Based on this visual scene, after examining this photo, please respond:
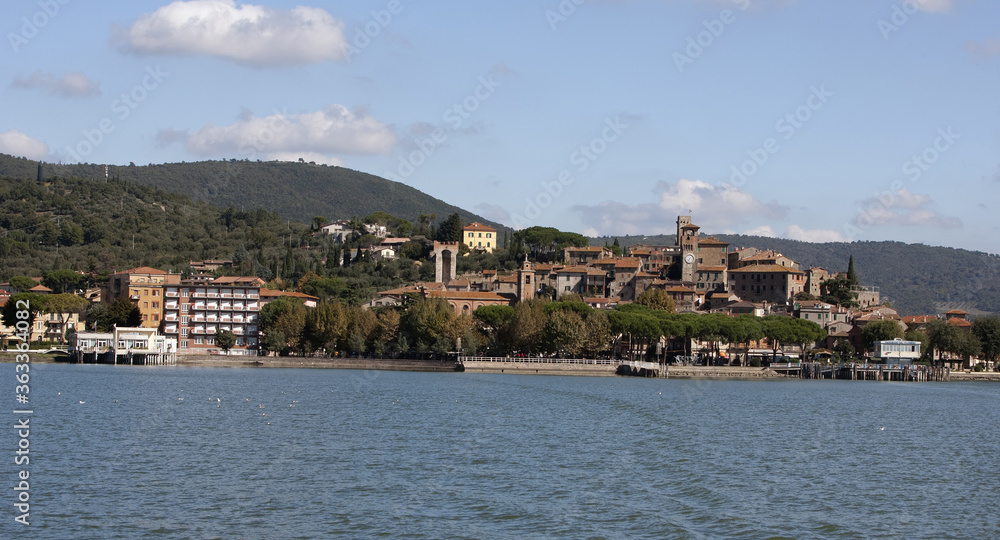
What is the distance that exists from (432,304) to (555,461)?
204 ft

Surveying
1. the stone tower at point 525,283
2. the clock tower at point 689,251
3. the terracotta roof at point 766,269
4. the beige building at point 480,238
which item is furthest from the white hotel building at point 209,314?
the terracotta roof at point 766,269

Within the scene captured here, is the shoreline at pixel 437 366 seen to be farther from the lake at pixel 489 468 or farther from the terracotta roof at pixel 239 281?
the lake at pixel 489 468

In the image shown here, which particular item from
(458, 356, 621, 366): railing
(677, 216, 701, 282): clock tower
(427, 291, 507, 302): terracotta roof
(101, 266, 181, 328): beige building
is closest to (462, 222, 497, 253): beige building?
(677, 216, 701, 282): clock tower

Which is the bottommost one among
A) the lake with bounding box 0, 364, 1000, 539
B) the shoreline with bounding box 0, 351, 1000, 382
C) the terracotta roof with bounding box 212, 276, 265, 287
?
the lake with bounding box 0, 364, 1000, 539

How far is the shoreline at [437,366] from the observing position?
79.7m

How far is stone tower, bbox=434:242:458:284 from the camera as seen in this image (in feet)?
419

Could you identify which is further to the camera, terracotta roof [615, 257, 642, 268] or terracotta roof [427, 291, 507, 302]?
terracotta roof [615, 257, 642, 268]

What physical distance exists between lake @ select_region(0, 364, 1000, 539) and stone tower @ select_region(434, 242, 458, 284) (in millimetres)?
77518

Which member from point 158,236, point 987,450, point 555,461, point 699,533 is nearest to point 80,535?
point 699,533

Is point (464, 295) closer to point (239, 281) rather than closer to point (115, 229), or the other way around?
point (239, 281)

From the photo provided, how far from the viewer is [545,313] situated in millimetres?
89500

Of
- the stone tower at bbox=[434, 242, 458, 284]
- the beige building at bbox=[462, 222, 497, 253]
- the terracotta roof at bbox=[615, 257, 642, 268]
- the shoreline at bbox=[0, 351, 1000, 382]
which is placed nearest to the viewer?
the shoreline at bbox=[0, 351, 1000, 382]

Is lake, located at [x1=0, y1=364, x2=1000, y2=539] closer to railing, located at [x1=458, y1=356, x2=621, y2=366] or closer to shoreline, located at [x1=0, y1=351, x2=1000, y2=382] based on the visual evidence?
shoreline, located at [x1=0, y1=351, x2=1000, y2=382]

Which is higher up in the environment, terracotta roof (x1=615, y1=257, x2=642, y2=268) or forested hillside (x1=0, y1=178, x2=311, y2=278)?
forested hillside (x1=0, y1=178, x2=311, y2=278)
